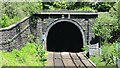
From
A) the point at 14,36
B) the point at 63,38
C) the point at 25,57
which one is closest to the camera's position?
the point at 25,57

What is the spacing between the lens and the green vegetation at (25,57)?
13.3 metres

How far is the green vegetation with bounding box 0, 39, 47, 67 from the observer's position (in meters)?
13.3

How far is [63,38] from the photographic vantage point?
2917 centimetres

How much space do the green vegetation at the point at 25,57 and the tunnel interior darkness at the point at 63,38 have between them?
856 centimetres

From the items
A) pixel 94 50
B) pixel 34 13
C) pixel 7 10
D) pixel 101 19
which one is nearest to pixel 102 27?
pixel 101 19

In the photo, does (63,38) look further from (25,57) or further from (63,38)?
(25,57)

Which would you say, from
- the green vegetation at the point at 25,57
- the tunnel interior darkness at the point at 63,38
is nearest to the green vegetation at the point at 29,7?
the green vegetation at the point at 25,57

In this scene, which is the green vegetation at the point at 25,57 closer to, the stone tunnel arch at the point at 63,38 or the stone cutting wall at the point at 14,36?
the stone cutting wall at the point at 14,36

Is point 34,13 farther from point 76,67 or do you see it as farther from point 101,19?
point 76,67

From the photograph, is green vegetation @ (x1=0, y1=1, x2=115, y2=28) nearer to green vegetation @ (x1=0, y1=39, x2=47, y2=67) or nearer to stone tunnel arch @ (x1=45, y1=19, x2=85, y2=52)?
green vegetation @ (x1=0, y1=39, x2=47, y2=67)

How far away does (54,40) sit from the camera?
28.9m

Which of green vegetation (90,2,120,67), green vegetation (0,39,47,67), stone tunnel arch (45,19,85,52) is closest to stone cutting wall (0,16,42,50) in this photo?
green vegetation (0,39,47,67)

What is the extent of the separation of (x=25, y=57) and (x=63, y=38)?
1353 cm

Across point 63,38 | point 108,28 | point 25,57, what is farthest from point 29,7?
point 63,38
